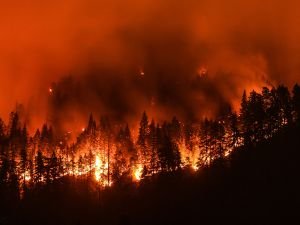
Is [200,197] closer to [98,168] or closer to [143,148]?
[143,148]

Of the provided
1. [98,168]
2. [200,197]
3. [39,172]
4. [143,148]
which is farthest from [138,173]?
[200,197]

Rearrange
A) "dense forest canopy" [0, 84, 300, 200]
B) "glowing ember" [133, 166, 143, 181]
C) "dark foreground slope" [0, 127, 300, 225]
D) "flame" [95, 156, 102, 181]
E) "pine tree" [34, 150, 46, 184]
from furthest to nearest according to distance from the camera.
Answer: "flame" [95, 156, 102, 181], "pine tree" [34, 150, 46, 184], "glowing ember" [133, 166, 143, 181], "dense forest canopy" [0, 84, 300, 200], "dark foreground slope" [0, 127, 300, 225]

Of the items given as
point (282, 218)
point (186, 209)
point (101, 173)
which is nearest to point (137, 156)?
point (101, 173)

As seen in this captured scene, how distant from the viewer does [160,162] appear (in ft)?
388

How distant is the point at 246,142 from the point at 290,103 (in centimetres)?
1675

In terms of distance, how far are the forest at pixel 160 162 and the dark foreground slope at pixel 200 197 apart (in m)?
0.35

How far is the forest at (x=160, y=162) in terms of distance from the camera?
103 meters

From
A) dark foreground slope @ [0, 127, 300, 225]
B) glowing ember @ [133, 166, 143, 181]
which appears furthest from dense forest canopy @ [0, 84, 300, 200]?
dark foreground slope @ [0, 127, 300, 225]

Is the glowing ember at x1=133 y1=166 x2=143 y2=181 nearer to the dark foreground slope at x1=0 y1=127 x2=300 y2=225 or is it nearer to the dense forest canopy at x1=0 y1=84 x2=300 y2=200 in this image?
the dense forest canopy at x1=0 y1=84 x2=300 y2=200

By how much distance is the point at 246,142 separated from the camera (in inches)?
4380

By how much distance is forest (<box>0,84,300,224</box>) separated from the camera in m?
103

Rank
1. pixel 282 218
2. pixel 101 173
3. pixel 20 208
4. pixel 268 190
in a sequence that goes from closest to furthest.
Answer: pixel 282 218
pixel 268 190
pixel 20 208
pixel 101 173

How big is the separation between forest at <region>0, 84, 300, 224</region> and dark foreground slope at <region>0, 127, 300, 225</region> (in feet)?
1.15

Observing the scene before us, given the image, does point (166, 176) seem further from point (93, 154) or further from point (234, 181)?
point (93, 154)
